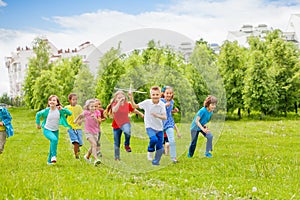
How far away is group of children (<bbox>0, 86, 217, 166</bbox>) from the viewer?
32.7 ft

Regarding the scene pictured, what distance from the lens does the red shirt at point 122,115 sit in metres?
10.1

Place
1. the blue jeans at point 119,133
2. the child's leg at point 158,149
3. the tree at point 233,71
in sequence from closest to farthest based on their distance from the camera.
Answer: the child's leg at point 158,149 < the blue jeans at point 119,133 < the tree at point 233,71

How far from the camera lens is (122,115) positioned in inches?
413

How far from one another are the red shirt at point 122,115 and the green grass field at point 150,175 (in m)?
0.31

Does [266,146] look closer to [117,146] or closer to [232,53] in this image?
[117,146]

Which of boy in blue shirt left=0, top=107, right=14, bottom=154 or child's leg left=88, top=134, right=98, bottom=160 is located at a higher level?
boy in blue shirt left=0, top=107, right=14, bottom=154

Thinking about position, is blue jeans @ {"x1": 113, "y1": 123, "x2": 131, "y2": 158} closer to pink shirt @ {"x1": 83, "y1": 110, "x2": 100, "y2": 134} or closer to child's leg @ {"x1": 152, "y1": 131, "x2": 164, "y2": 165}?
pink shirt @ {"x1": 83, "y1": 110, "x2": 100, "y2": 134}

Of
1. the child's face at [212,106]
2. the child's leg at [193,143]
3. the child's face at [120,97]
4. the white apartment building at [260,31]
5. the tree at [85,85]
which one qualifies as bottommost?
the child's leg at [193,143]

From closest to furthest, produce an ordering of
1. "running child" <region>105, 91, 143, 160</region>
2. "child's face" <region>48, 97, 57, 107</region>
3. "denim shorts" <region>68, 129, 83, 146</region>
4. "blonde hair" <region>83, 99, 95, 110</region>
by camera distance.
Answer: "running child" <region>105, 91, 143, 160</region>, "blonde hair" <region>83, 99, 95, 110</region>, "child's face" <region>48, 97, 57, 107</region>, "denim shorts" <region>68, 129, 83, 146</region>

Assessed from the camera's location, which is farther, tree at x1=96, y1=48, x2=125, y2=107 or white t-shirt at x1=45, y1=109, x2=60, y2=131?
white t-shirt at x1=45, y1=109, x2=60, y2=131

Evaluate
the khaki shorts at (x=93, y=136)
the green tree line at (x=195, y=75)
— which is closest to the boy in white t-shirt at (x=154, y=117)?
the green tree line at (x=195, y=75)

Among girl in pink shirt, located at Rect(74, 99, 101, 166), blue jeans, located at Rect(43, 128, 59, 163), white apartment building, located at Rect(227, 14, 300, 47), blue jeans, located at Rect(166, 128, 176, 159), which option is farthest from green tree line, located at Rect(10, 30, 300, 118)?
white apartment building, located at Rect(227, 14, 300, 47)

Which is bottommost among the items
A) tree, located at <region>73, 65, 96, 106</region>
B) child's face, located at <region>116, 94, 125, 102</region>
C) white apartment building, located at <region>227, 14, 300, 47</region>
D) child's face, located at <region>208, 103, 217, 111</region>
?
child's face, located at <region>208, 103, 217, 111</region>

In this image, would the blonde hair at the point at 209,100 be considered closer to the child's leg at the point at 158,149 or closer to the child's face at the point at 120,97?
the child's leg at the point at 158,149
